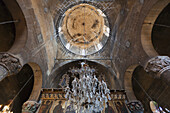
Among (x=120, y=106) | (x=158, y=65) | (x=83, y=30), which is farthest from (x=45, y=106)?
(x=83, y=30)

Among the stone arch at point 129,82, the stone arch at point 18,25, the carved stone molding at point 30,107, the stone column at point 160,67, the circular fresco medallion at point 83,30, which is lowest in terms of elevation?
the carved stone molding at point 30,107

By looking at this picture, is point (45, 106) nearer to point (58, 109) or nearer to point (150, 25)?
point (58, 109)

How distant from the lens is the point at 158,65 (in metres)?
4.97

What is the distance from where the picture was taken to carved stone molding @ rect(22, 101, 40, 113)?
6615 mm

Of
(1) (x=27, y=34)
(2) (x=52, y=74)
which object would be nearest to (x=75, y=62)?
(2) (x=52, y=74)

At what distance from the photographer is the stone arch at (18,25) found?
18.7 ft

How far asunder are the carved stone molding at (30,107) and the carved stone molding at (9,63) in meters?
2.92

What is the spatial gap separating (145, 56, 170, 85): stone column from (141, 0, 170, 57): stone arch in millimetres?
622

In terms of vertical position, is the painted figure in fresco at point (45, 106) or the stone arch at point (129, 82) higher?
the stone arch at point (129, 82)

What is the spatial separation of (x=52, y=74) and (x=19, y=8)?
575 centimetres

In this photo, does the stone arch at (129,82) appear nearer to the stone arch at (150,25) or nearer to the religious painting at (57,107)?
the stone arch at (150,25)

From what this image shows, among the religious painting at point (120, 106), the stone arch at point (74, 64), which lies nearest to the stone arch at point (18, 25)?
the stone arch at point (74, 64)

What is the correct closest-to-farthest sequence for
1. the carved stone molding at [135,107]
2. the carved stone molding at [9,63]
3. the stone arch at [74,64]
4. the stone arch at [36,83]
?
the carved stone molding at [9,63]
the carved stone molding at [135,107]
the stone arch at [36,83]
the stone arch at [74,64]

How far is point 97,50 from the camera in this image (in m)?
12.1
